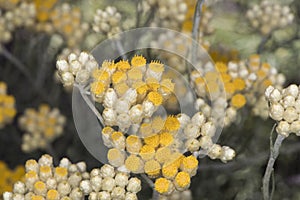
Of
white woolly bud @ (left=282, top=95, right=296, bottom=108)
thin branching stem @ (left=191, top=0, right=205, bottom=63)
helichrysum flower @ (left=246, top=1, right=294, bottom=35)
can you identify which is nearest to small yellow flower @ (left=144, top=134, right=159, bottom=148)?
white woolly bud @ (left=282, top=95, right=296, bottom=108)

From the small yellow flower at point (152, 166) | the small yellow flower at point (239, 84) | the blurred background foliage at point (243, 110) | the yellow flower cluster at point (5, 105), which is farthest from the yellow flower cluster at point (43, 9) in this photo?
the small yellow flower at point (152, 166)

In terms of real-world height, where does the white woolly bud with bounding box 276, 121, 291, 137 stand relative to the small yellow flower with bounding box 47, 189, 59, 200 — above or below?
above

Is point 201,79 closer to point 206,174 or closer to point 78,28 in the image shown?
point 206,174

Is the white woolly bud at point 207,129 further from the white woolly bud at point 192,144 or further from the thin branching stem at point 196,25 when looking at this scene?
the thin branching stem at point 196,25

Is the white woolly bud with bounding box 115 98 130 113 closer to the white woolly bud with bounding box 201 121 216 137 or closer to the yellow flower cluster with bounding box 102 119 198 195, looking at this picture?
the yellow flower cluster with bounding box 102 119 198 195

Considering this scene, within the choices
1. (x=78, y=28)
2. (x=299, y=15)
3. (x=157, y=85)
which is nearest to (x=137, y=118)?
(x=157, y=85)

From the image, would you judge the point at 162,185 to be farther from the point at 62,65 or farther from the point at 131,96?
the point at 62,65
